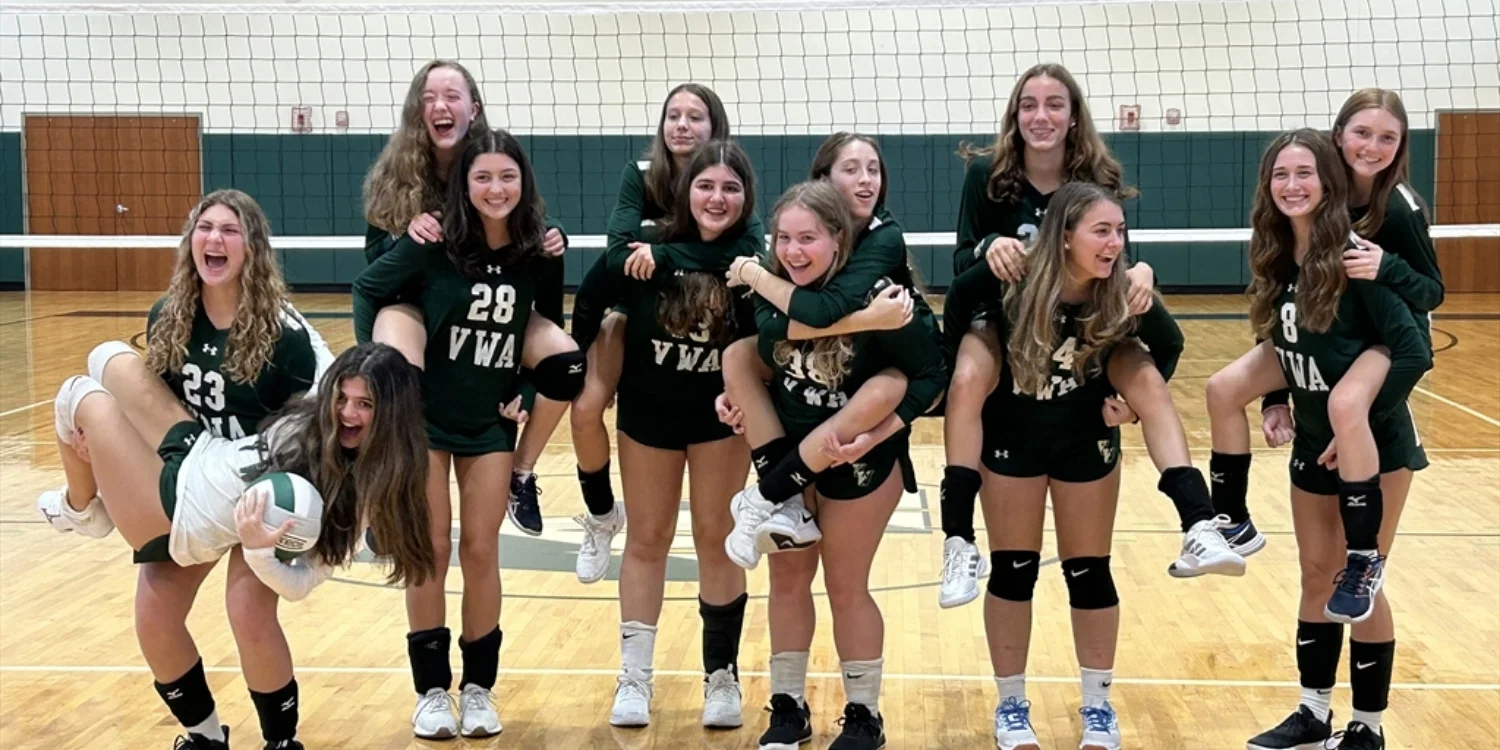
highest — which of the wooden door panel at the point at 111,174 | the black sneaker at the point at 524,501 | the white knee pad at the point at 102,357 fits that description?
the wooden door panel at the point at 111,174

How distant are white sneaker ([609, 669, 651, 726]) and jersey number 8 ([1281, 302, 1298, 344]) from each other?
2123mm

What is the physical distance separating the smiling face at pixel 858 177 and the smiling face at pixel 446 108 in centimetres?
110

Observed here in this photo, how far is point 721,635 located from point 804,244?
134cm

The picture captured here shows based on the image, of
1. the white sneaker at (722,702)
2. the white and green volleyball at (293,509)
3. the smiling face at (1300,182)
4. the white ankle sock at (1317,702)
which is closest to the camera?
the white and green volleyball at (293,509)

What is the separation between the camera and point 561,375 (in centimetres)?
438

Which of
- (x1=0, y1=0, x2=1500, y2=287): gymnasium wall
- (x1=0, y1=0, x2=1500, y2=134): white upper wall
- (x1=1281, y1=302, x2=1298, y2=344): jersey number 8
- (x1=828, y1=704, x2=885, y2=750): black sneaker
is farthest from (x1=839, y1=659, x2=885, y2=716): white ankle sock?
(x1=0, y1=0, x2=1500, y2=287): gymnasium wall

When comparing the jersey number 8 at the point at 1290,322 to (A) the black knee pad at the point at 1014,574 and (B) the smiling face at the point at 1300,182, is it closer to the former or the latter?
(B) the smiling face at the point at 1300,182

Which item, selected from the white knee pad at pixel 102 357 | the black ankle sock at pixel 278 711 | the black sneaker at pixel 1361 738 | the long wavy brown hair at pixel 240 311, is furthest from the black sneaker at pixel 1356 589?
the white knee pad at pixel 102 357

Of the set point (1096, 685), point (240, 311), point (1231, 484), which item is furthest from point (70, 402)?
point (1231, 484)

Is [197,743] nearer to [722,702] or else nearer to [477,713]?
[477,713]

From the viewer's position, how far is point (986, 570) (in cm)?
402

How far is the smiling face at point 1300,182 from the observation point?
→ 3912 millimetres

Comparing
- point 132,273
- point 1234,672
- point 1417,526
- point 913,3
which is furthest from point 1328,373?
point 132,273

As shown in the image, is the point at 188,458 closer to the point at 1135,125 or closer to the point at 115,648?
the point at 115,648
